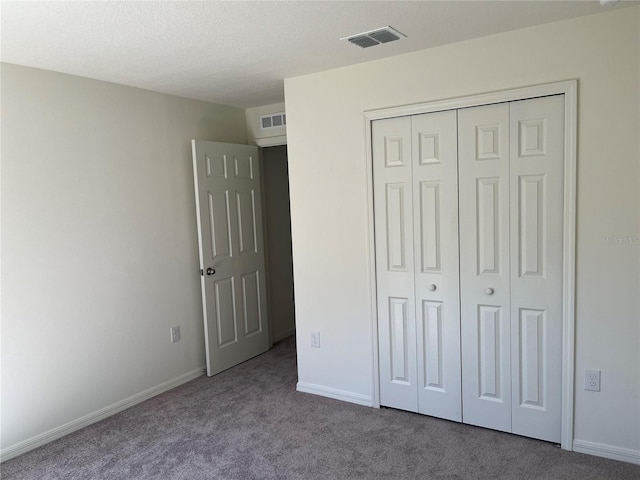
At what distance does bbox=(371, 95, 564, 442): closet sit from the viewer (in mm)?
2742

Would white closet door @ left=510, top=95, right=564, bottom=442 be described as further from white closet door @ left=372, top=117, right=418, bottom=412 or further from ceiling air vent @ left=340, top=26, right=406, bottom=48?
ceiling air vent @ left=340, top=26, right=406, bottom=48

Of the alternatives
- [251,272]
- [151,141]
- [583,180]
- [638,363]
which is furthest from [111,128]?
[638,363]

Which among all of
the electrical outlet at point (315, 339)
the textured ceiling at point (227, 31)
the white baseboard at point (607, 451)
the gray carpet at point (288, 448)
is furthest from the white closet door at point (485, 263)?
the electrical outlet at point (315, 339)

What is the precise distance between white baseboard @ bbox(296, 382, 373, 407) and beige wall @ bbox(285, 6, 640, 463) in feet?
0.06

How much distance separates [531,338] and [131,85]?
3191 mm

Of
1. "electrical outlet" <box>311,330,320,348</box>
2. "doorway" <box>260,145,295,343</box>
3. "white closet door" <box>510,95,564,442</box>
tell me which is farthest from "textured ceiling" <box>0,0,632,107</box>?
"electrical outlet" <box>311,330,320,348</box>

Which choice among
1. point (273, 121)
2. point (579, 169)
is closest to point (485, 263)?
point (579, 169)

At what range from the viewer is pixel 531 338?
2822 millimetres

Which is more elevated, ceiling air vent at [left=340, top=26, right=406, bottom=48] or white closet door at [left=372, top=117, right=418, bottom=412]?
ceiling air vent at [left=340, top=26, right=406, bottom=48]

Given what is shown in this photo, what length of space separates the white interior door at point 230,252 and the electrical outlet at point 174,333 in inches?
8.9

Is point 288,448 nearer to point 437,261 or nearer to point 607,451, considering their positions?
point 437,261

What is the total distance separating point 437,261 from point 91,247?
91.4 inches

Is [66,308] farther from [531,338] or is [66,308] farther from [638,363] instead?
[638,363]

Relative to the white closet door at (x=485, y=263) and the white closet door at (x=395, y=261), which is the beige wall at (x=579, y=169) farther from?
the white closet door at (x=485, y=263)
